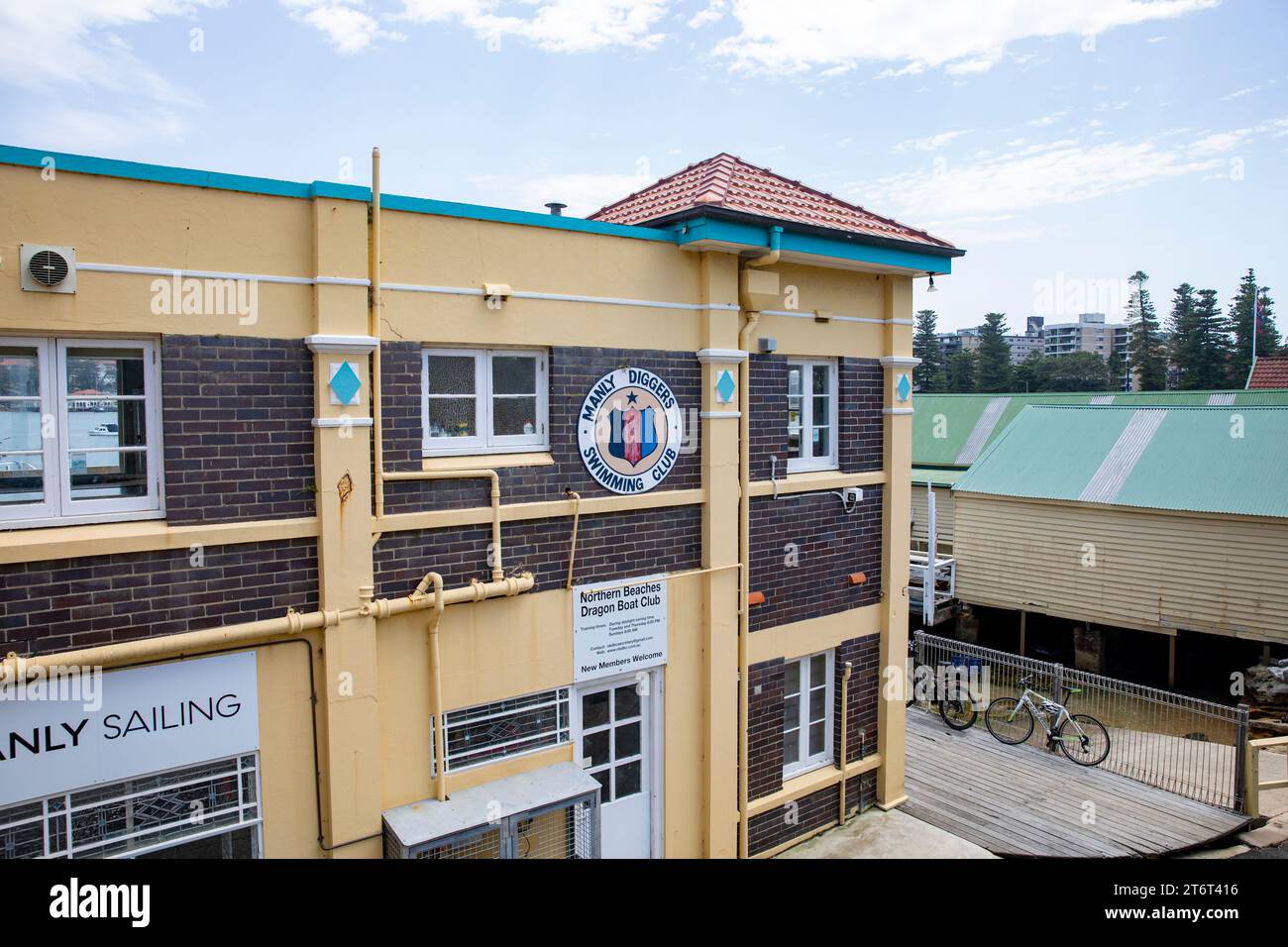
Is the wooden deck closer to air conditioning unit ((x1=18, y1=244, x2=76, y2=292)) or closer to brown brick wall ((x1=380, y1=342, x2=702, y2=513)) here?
brown brick wall ((x1=380, y1=342, x2=702, y2=513))

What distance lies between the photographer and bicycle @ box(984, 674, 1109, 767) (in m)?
12.3

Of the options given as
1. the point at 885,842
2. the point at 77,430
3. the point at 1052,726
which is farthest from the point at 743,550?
the point at 1052,726

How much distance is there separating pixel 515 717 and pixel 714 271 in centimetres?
437

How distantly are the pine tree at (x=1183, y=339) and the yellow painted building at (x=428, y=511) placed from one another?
198 feet

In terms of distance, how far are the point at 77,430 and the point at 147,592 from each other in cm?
111

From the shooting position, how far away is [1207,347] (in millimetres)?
59688

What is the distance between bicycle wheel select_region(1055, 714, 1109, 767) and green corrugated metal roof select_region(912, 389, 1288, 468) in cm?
1839

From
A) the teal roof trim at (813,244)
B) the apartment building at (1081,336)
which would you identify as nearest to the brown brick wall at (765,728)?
the teal roof trim at (813,244)

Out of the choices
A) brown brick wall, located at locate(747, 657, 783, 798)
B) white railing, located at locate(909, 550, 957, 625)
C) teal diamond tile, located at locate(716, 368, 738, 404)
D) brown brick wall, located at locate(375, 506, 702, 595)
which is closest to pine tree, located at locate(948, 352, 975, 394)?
white railing, located at locate(909, 550, 957, 625)

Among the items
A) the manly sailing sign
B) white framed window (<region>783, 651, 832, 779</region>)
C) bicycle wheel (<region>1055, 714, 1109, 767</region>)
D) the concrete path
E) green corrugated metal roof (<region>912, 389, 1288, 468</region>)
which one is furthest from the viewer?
green corrugated metal roof (<region>912, 389, 1288, 468</region>)

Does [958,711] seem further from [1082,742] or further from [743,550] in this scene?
[743,550]

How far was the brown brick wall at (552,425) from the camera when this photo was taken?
6641 mm

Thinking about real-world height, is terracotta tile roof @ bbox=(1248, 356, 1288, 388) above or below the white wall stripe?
above
